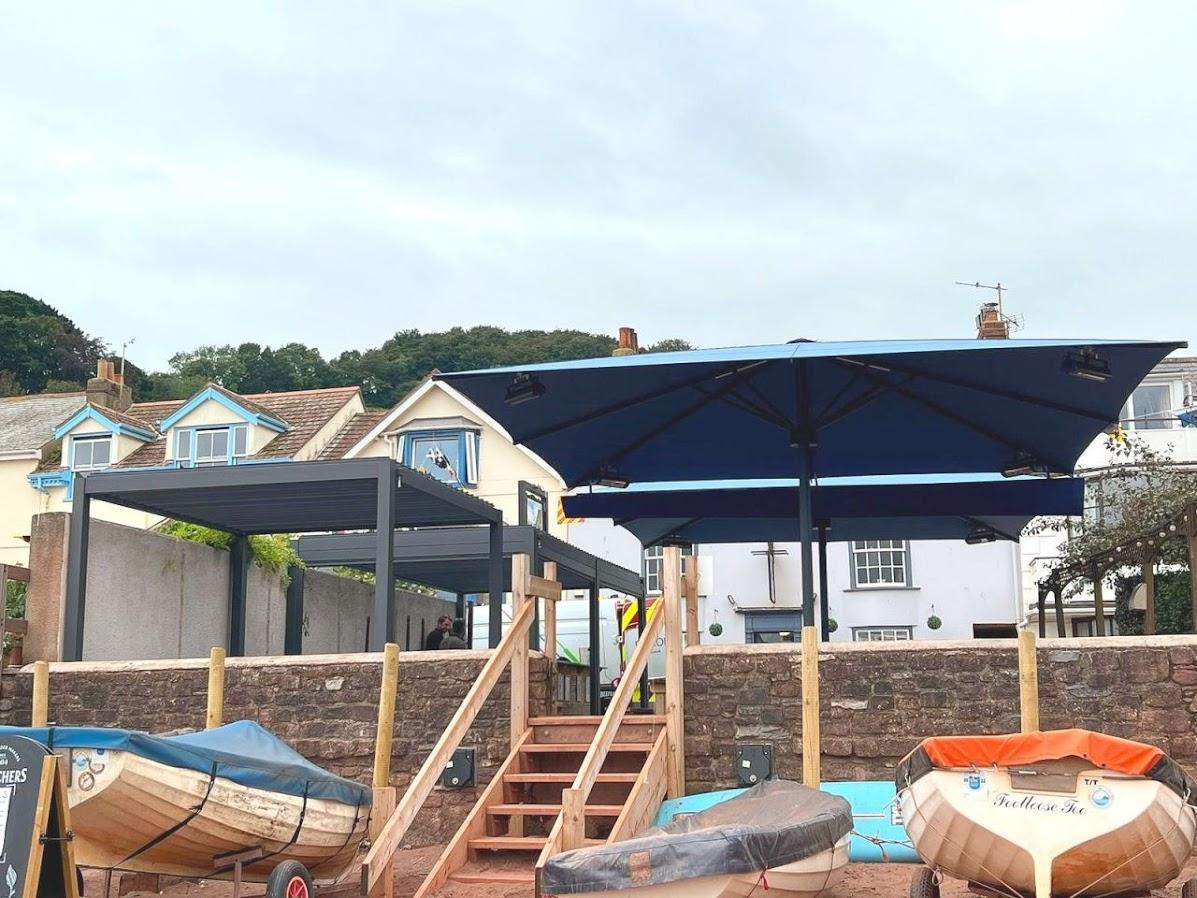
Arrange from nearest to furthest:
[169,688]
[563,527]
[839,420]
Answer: [839,420], [169,688], [563,527]

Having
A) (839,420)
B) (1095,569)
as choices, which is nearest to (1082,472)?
(1095,569)

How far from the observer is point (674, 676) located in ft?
37.3

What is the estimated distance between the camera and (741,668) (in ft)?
37.8

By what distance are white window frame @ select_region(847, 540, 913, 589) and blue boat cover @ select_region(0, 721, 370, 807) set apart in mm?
18200

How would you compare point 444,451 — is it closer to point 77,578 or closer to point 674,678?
point 77,578

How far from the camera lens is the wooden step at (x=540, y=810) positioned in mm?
10477

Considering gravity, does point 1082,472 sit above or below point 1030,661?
above

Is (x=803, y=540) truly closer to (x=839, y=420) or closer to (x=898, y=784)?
(x=839, y=420)

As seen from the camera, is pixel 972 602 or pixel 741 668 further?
pixel 972 602

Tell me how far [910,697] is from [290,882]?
16.7 feet

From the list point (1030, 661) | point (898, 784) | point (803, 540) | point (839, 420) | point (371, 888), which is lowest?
point (371, 888)

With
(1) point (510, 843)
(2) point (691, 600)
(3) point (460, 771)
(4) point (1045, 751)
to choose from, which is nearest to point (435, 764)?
(1) point (510, 843)

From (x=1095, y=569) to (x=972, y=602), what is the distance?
33.3 ft

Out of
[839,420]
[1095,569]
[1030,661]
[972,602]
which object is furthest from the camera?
[972,602]
